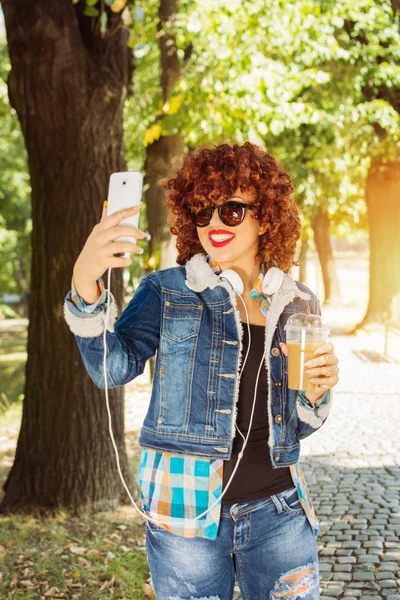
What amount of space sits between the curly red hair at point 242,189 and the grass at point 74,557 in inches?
94.2

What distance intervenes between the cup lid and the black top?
11 cm

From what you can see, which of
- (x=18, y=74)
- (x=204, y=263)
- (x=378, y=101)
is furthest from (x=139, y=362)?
(x=378, y=101)

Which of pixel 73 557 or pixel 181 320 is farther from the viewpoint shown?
pixel 73 557

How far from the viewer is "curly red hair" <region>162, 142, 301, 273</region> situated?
2.41 metres

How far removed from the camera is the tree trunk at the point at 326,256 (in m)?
26.0

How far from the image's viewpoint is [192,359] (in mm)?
2262

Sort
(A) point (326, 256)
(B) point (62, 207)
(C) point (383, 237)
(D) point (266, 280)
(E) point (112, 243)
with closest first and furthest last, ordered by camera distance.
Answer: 1. (E) point (112, 243)
2. (D) point (266, 280)
3. (B) point (62, 207)
4. (C) point (383, 237)
5. (A) point (326, 256)

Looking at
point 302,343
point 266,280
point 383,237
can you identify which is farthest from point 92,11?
point 383,237

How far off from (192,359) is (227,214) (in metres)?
0.50

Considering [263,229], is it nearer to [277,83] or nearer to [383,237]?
[277,83]

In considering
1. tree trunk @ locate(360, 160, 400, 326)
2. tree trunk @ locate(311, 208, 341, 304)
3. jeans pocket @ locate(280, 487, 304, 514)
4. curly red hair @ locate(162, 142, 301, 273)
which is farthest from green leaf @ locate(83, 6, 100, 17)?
tree trunk @ locate(311, 208, 341, 304)

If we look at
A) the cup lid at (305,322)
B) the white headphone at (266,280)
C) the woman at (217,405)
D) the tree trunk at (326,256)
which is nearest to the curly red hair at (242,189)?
the woman at (217,405)

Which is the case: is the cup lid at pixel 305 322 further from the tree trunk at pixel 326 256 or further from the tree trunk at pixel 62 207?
the tree trunk at pixel 326 256

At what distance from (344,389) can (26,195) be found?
17142mm
